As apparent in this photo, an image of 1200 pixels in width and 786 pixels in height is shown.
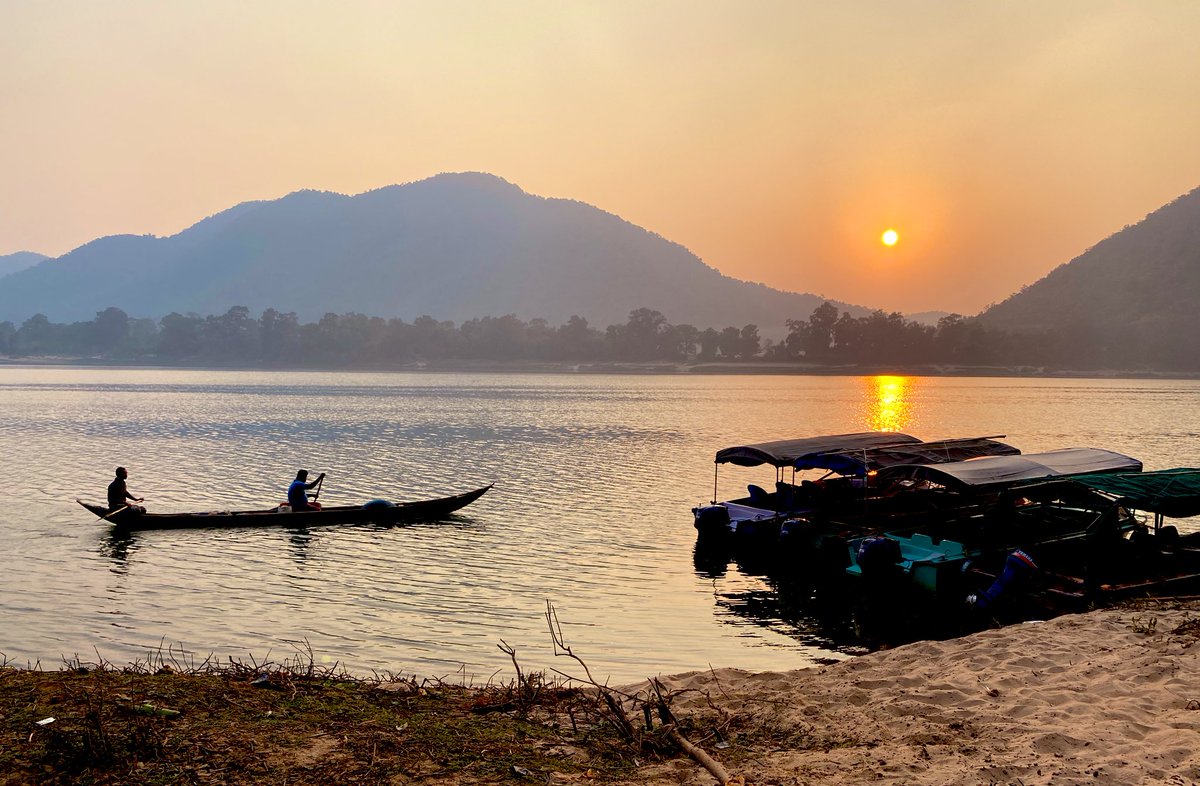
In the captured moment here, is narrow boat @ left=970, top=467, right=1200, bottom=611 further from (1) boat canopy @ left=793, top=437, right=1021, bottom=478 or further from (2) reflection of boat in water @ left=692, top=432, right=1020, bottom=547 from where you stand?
(2) reflection of boat in water @ left=692, top=432, right=1020, bottom=547

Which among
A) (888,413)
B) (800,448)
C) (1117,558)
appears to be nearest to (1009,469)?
(1117,558)

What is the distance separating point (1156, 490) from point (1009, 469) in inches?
133

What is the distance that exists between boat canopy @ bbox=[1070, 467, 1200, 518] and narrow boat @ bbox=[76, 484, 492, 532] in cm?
1916

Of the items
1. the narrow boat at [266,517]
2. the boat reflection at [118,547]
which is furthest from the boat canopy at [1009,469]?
the boat reflection at [118,547]

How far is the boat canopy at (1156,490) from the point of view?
17.8 m

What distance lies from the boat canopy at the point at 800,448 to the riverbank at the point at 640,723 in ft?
44.0

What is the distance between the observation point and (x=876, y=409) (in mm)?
107250

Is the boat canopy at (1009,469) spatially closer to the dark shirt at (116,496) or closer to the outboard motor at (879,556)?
the outboard motor at (879,556)

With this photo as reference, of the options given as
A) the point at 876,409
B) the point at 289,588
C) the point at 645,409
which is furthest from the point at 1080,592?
the point at 876,409

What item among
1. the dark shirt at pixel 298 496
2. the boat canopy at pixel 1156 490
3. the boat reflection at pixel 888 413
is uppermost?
the boat canopy at pixel 1156 490

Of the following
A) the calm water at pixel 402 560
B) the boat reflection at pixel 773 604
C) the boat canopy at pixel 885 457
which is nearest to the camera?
the calm water at pixel 402 560

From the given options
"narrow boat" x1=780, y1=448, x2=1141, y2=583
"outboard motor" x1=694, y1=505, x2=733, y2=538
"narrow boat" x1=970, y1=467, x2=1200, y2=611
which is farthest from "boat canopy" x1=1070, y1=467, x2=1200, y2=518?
"outboard motor" x1=694, y1=505, x2=733, y2=538

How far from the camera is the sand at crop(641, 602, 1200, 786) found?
7863 mm

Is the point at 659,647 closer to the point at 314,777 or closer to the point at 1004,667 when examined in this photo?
the point at 1004,667
